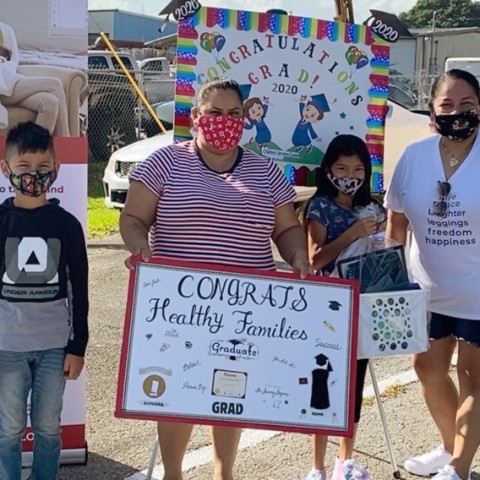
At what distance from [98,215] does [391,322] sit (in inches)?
317

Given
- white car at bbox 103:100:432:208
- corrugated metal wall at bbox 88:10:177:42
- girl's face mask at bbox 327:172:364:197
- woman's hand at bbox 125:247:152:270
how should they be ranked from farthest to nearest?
corrugated metal wall at bbox 88:10:177:42 → white car at bbox 103:100:432:208 → girl's face mask at bbox 327:172:364:197 → woman's hand at bbox 125:247:152:270

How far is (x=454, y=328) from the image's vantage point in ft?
12.5

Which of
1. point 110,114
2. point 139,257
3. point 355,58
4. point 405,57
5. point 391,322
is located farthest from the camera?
point 405,57

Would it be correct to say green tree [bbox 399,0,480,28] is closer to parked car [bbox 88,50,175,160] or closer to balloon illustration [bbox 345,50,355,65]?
parked car [bbox 88,50,175,160]

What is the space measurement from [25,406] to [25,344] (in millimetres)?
308

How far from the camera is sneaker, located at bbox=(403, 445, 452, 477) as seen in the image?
4.16m

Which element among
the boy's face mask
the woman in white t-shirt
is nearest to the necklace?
the woman in white t-shirt

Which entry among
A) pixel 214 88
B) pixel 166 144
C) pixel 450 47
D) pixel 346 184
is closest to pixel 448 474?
pixel 346 184

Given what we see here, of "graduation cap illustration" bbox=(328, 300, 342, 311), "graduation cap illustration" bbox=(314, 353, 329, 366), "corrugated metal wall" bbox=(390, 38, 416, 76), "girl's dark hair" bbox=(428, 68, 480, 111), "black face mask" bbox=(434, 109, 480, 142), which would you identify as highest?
"corrugated metal wall" bbox=(390, 38, 416, 76)

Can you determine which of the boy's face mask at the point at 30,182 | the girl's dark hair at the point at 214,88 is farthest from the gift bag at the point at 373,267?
the boy's face mask at the point at 30,182

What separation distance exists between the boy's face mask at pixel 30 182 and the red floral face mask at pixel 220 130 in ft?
2.20

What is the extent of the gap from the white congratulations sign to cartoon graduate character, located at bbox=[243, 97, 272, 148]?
112 centimetres

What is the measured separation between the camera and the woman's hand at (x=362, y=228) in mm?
3607

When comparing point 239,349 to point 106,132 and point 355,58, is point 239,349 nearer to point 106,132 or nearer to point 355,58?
point 355,58
